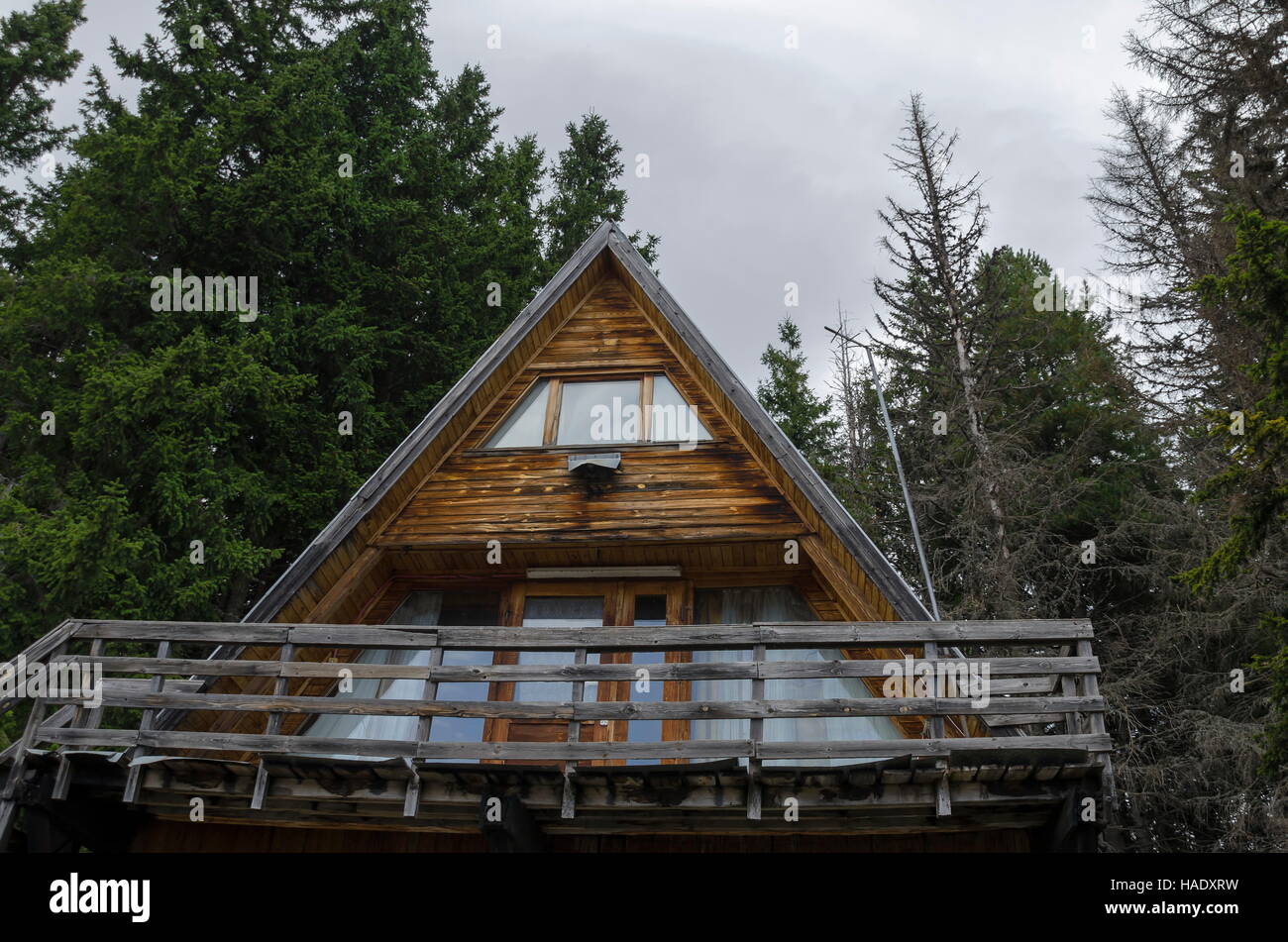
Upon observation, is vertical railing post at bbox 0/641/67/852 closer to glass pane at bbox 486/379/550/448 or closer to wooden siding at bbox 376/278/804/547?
wooden siding at bbox 376/278/804/547

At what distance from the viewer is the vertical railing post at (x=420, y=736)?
7.70 m

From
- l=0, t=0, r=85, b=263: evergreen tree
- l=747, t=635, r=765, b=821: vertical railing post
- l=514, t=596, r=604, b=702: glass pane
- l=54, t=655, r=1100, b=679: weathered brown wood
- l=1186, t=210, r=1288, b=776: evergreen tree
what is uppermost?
l=0, t=0, r=85, b=263: evergreen tree

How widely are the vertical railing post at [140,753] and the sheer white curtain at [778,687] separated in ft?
15.9

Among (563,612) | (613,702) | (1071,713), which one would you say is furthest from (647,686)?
(1071,713)

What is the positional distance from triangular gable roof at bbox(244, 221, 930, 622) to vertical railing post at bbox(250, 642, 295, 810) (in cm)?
114

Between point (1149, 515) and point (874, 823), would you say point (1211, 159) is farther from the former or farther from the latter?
point (874, 823)

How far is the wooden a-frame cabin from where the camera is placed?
770 centimetres

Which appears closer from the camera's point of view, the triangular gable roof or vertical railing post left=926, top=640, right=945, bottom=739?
vertical railing post left=926, top=640, right=945, bottom=739

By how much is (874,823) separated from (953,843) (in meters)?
1.01

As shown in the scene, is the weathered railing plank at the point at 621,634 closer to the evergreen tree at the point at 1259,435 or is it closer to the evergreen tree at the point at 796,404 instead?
the evergreen tree at the point at 1259,435

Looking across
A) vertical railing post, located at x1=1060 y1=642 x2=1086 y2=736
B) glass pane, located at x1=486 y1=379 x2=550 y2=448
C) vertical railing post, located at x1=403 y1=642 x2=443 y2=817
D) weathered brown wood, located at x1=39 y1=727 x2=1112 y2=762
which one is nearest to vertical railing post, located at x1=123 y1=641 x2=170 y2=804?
weathered brown wood, located at x1=39 y1=727 x2=1112 y2=762

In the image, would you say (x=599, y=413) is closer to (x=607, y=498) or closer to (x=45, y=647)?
(x=607, y=498)
